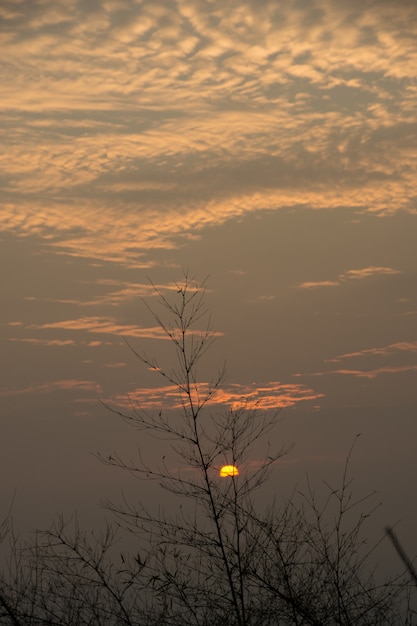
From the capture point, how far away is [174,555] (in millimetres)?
9430

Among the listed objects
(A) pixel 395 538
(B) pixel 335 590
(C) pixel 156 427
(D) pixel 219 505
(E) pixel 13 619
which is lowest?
(A) pixel 395 538

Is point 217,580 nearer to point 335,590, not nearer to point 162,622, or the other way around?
point 162,622

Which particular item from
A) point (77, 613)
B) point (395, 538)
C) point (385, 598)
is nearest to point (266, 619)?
point (385, 598)

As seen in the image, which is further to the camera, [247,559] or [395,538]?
[247,559]

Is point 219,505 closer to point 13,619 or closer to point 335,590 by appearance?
point 335,590

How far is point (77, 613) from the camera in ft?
34.4

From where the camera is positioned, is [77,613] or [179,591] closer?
[179,591]

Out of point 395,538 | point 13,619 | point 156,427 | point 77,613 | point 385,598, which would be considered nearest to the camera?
point 395,538

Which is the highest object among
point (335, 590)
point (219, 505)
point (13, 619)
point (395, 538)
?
point (219, 505)

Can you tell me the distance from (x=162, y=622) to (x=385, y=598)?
2.71 meters

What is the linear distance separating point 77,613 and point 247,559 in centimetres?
265

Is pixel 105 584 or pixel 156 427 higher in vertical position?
pixel 156 427

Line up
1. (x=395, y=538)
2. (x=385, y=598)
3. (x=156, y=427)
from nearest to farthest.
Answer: (x=395, y=538), (x=385, y=598), (x=156, y=427)

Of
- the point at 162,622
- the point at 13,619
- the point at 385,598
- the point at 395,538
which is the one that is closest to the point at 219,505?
the point at 162,622
